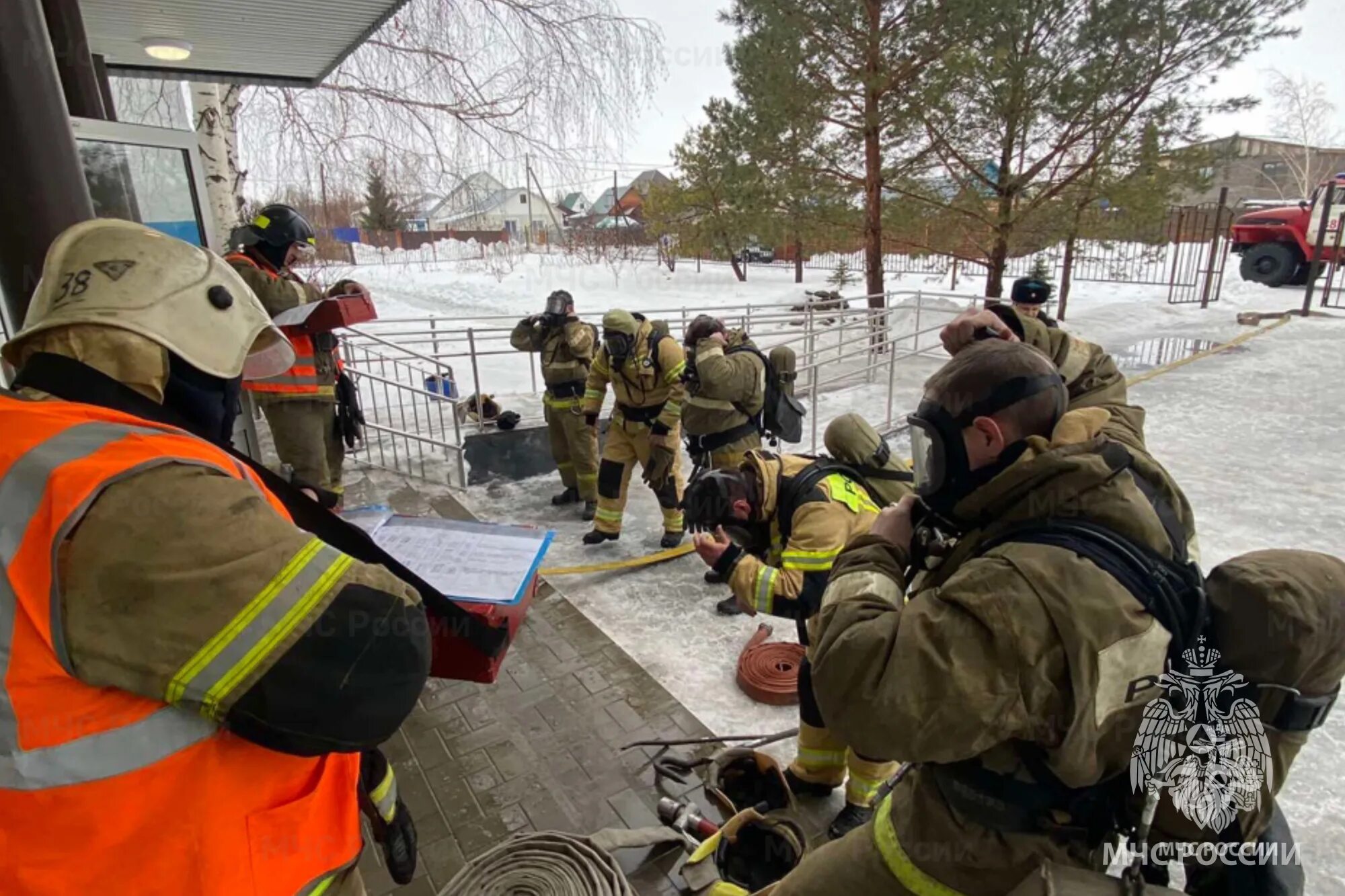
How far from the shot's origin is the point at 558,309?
5.97m

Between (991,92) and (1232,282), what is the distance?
13623mm

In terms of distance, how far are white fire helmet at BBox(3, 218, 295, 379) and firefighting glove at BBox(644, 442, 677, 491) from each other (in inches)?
164

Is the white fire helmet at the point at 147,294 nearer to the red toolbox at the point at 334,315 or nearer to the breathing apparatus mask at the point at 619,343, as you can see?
the red toolbox at the point at 334,315

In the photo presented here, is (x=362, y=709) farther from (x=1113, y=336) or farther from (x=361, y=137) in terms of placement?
(x=1113, y=336)

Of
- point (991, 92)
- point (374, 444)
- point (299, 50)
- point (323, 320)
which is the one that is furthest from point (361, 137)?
point (991, 92)

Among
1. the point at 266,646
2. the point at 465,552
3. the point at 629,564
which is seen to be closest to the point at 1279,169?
the point at 629,564

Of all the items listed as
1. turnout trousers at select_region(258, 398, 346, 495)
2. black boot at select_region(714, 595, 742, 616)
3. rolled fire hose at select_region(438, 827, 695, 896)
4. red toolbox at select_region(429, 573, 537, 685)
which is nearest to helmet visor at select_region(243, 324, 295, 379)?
red toolbox at select_region(429, 573, 537, 685)

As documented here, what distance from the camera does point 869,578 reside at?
149cm

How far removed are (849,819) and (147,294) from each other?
9.11 feet

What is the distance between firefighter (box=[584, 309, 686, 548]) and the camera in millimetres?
5254

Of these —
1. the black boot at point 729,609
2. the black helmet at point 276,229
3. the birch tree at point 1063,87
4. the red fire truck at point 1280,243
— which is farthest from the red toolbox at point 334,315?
the red fire truck at point 1280,243

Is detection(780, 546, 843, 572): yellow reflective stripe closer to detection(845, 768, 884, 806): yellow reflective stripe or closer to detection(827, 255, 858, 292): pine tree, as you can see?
detection(845, 768, 884, 806): yellow reflective stripe

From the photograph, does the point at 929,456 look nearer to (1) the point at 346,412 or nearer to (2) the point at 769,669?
(2) the point at 769,669

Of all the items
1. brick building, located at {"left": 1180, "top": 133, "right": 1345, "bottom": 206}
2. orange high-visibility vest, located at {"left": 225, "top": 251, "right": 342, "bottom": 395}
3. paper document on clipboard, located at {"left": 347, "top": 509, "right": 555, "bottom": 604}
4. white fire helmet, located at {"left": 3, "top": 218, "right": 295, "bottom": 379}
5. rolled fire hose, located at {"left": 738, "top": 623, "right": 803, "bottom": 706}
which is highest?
brick building, located at {"left": 1180, "top": 133, "right": 1345, "bottom": 206}
